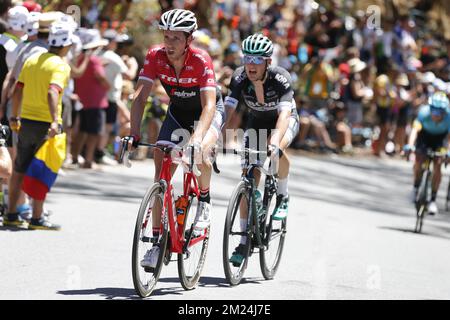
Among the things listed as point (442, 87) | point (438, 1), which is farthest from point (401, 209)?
point (438, 1)

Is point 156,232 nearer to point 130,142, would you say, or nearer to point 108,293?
point 108,293

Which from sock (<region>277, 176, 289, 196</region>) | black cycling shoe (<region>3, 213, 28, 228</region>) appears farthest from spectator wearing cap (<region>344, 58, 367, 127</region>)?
sock (<region>277, 176, 289, 196</region>)

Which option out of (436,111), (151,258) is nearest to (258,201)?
(151,258)

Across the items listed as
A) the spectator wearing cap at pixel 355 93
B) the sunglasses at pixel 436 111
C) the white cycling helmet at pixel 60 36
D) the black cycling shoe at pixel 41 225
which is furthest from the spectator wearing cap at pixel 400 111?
the white cycling helmet at pixel 60 36

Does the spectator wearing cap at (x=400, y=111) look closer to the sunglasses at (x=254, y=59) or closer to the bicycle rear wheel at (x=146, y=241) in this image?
the sunglasses at (x=254, y=59)

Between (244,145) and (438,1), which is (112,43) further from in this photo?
(438,1)

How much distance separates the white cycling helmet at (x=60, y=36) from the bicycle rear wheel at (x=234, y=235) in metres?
3.04

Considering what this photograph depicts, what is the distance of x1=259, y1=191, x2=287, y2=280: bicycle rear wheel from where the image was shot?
10305 millimetres

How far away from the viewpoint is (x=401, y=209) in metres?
19.3

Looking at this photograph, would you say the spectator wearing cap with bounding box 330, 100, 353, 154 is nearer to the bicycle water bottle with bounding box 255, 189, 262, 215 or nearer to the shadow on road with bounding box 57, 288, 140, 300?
the bicycle water bottle with bounding box 255, 189, 262, 215

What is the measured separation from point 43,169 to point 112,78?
625 cm

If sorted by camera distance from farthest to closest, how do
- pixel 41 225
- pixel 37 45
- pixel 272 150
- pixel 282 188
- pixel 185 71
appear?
pixel 37 45, pixel 41 225, pixel 282 188, pixel 272 150, pixel 185 71

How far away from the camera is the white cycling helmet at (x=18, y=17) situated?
12.7 meters

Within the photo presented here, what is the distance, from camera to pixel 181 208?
906 centimetres
